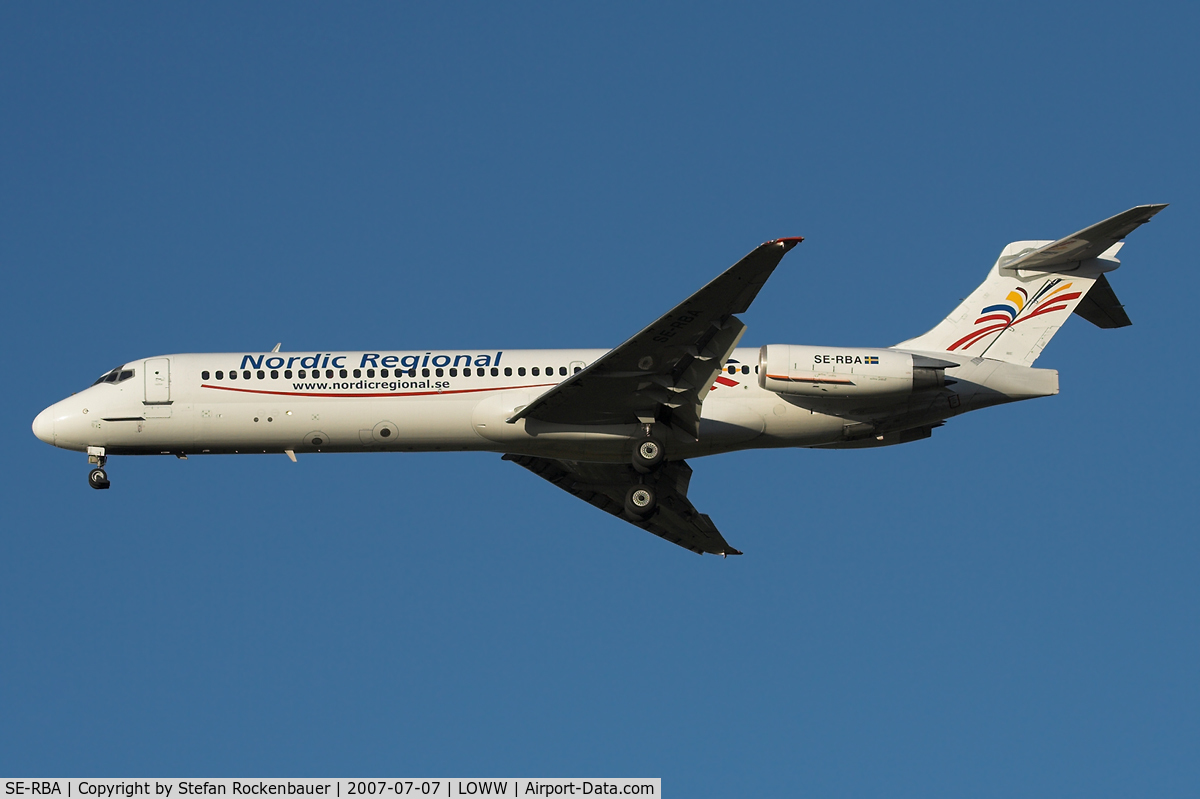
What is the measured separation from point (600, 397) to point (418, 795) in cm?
901

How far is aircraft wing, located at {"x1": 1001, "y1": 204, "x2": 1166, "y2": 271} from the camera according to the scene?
88.1 feet

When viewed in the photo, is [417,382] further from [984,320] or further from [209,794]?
[984,320]

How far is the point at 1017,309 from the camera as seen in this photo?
29.0 meters

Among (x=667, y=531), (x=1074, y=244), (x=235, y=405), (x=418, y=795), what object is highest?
(x=1074, y=244)

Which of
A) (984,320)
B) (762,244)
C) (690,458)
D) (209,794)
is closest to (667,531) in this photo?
(690,458)

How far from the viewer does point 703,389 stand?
88.0 feet

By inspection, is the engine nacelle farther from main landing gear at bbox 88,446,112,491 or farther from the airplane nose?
the airplane nose

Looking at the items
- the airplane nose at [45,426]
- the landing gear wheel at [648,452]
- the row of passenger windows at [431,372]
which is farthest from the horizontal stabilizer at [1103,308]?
the airplane nose at [45,426]

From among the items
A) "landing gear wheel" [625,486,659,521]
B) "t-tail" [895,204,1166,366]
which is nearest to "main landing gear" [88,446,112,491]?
"landing gear wheel" [625,486,659,521]

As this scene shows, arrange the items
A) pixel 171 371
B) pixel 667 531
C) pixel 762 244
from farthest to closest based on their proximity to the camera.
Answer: pixel 667 531 < pixel 171 371 < pixel 762 244

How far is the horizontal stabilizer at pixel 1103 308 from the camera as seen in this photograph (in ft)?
94.5

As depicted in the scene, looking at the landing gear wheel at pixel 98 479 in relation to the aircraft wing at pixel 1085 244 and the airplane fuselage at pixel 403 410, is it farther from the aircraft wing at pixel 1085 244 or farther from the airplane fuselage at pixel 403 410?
the aircraft wing at pixel 1085 244

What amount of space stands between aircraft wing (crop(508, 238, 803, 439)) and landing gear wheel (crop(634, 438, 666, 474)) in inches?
19.3

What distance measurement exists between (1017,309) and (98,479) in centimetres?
2055
